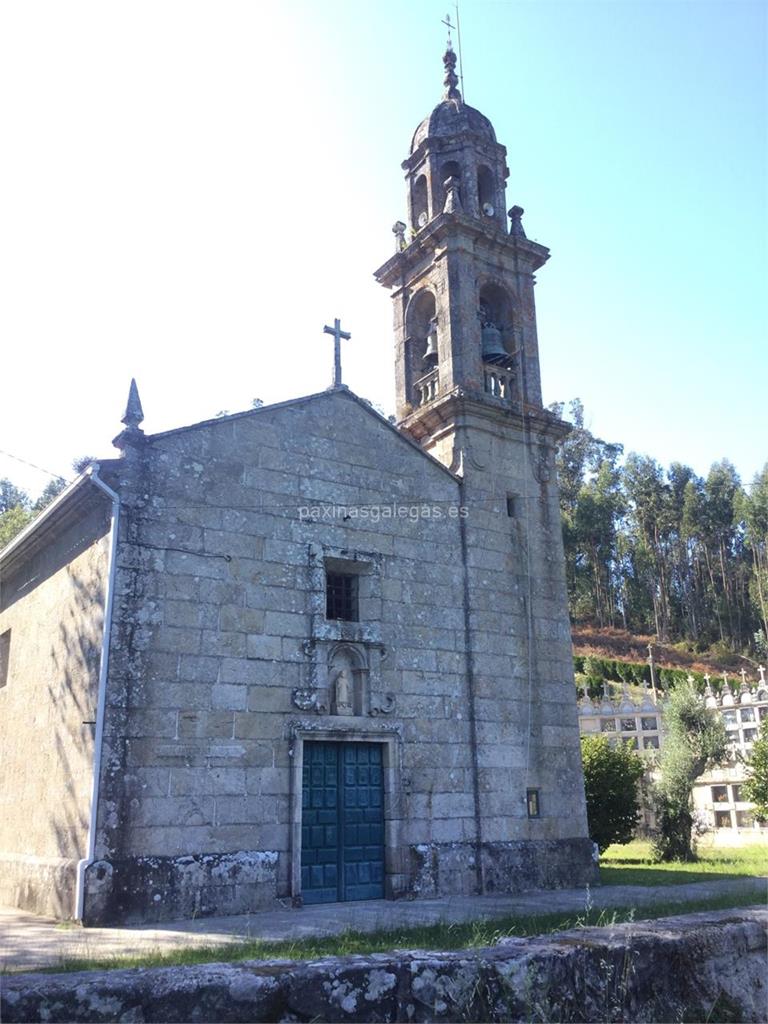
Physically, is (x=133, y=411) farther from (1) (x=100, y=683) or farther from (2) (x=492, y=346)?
(2) (x=492, y=346)

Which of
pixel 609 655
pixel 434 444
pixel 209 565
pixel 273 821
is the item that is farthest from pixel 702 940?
pixel 609 655

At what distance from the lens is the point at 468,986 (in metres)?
4.78

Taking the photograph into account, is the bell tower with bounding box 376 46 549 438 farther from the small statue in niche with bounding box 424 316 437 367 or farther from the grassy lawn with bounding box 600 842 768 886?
the grassy lawn with bounding box 600 842 768 886

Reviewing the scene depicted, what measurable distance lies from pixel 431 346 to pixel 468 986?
13.4 m

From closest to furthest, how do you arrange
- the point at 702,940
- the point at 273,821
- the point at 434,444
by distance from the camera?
the point at 702,940, the point at 273,821, the point at 434,444

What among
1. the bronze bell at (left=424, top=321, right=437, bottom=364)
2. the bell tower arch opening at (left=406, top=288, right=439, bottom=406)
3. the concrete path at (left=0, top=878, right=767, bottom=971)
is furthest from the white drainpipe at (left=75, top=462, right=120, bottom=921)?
the bronze bell at (left=424, top=321, right=437, bottom=364)

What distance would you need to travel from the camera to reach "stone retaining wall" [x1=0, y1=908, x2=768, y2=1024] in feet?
14.0

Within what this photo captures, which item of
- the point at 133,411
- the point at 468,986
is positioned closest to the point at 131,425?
the point at 133,411

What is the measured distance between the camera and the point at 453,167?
707 inches

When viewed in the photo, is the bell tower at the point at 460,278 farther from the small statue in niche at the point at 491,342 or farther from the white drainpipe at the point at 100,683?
the white drainpipe at the point at 100,683

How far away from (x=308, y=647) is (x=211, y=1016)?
793 cm

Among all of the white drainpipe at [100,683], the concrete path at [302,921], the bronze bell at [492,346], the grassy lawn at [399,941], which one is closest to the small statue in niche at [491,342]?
the bronze bell at [492,346]

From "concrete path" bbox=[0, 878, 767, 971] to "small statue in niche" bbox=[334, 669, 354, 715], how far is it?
259 centimetres

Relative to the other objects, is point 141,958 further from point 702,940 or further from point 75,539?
point 75,539
